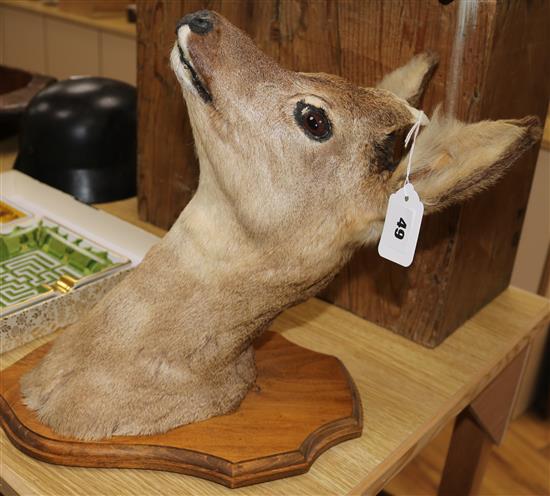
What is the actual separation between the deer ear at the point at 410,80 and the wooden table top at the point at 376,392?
A: 0.33m

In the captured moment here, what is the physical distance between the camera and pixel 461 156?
2.03ft

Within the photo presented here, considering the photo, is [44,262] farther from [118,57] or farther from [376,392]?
[118,57]

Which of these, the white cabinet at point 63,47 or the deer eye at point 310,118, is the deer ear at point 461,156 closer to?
the deer eye at point 310,118

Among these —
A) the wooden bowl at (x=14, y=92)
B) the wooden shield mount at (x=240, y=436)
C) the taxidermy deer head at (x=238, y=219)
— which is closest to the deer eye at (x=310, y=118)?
the taxidermy deer head at (x=238, y=219)

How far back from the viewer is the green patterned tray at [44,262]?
0.90 meters

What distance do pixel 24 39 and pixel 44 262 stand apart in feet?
6.12

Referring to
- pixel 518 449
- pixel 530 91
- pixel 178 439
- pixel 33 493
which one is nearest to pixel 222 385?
pixel 178 439

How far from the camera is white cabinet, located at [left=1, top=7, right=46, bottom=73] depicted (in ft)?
8.27

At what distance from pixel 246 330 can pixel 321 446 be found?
0.46ft

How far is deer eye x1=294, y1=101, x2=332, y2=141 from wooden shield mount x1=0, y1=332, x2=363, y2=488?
0.30 metres

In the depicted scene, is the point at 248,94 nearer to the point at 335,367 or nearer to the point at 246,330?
the point at 246,330

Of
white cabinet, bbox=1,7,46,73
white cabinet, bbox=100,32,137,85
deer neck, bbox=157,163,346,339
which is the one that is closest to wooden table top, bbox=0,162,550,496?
deer neck, bbox=157,163,346,339

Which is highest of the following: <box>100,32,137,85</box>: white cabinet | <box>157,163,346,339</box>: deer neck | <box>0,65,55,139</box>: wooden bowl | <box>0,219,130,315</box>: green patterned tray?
<box>157,163,346,339</box>: deer neck

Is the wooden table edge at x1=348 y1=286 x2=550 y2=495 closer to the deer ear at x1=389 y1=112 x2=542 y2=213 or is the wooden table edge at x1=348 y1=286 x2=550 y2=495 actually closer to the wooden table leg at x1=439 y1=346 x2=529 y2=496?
the wooden table leg at x1=439 y1=346 x2=529 y2=496
